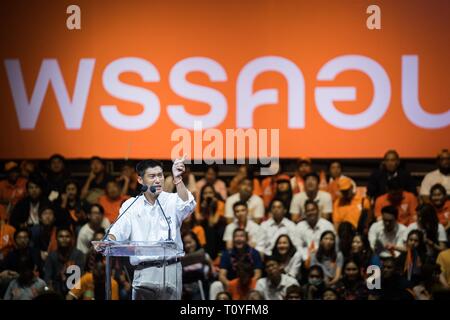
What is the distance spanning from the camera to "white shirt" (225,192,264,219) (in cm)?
1113

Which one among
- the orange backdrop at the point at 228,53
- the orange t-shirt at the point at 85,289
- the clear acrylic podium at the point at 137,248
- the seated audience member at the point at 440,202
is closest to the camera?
the clear acrylic podium at the point at 137,248

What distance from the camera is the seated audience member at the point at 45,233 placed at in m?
11.0

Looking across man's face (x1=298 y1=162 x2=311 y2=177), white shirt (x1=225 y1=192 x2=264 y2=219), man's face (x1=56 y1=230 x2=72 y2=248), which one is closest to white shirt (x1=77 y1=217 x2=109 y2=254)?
Result: man's face (x1=56 y1=230 x2=72 y2=248)

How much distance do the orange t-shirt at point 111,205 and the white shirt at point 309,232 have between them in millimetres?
1783

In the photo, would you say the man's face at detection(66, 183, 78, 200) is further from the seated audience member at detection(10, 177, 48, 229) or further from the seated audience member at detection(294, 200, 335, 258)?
the seated audience member at detection(294, 200, 335, 258)

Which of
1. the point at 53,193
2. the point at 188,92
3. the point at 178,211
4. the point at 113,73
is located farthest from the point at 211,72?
the point at 178,211

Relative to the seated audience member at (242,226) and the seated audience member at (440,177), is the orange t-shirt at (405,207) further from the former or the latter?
the seated audience member at (242,226)

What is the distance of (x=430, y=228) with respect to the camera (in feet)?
34.9

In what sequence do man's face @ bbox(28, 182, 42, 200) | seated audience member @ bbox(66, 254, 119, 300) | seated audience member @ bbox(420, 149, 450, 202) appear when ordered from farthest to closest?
1. man's face @ bbox(28, 182, 42, 200)
2. seated audience member @ bbox(420, 149, 450, 202)
3. seated audience member @ bbox(66, 254, 119, 300)

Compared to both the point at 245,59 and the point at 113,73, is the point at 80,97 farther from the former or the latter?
the point at 245,59

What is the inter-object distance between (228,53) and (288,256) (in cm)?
304

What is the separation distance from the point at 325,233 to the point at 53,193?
303cm

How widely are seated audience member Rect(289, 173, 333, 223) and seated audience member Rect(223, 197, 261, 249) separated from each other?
1.49 feet

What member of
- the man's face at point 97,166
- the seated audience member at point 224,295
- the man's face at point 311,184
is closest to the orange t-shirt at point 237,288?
the seated audience member at point 224,295
